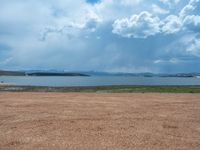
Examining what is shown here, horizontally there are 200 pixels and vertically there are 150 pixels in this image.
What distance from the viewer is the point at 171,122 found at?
57.1 ft

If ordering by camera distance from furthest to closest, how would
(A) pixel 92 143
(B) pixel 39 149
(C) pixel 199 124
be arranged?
1. (C) pixel 199 124
2. (A) pixel 92 143
3. (B) pixel 39 149

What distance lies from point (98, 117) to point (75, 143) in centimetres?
640

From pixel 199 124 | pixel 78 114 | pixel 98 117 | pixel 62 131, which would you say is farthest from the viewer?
pixel 78 114

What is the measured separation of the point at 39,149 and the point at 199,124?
31.2ft

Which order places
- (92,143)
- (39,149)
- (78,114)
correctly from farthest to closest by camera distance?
(78,114)
(92,143)
(39,149)

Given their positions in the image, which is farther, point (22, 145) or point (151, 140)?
point (151, 140)

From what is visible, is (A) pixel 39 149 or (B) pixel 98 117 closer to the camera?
(A) pixel 39 149

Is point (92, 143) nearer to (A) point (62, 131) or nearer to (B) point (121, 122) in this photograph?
(A) point (62, 131)

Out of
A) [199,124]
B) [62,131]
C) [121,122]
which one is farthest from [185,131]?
[62,131]

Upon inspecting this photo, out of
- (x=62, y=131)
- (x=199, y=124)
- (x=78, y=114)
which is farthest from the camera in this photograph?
(x=78, y=114)

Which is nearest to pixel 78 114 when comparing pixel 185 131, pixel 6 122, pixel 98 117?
pixel 98 117

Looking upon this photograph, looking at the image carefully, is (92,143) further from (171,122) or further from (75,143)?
(171,122)

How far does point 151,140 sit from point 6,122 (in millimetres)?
8451

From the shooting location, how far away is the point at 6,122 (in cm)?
1689
